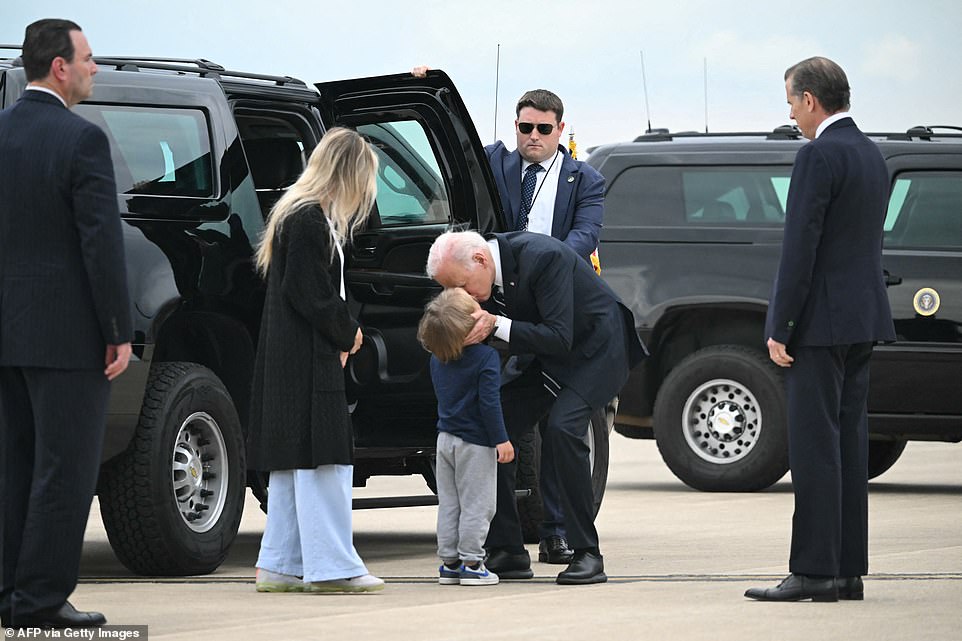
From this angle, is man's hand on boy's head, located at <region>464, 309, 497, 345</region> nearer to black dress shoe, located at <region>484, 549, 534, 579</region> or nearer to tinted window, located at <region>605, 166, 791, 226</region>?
black dress shoe, located at <region>484, 549, 534, 579</region>

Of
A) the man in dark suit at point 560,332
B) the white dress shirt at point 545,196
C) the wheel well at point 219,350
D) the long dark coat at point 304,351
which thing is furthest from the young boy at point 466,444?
the white dress shirt at point 545,196

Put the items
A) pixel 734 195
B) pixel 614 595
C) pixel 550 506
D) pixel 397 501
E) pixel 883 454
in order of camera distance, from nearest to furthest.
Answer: pixel 614 595 → pixel 550 506 → pixel 397 501 → pixel 734 195 → pixel 883 454

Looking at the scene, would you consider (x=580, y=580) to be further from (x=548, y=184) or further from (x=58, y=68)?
(x=58, y=68)

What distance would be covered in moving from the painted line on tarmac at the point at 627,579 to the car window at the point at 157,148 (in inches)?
63.3

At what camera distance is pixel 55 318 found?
6438 mm

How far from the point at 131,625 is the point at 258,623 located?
1.41 feet

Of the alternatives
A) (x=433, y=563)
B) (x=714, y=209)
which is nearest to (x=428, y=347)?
(x=433, y=563)

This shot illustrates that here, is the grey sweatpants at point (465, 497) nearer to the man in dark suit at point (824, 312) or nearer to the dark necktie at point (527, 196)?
the man in dark suit at point (824, 312)

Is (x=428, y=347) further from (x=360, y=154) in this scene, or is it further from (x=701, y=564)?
(x=701, y=564)

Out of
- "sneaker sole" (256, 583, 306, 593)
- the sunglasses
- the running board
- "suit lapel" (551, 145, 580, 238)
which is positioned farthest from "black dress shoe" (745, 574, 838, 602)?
the sunglasses

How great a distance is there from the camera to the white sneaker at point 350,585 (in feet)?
25.6

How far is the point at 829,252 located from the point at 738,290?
6090mm

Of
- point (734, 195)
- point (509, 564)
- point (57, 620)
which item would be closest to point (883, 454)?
point (734, 195)

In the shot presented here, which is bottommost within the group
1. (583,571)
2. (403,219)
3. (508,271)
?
(583,571)
